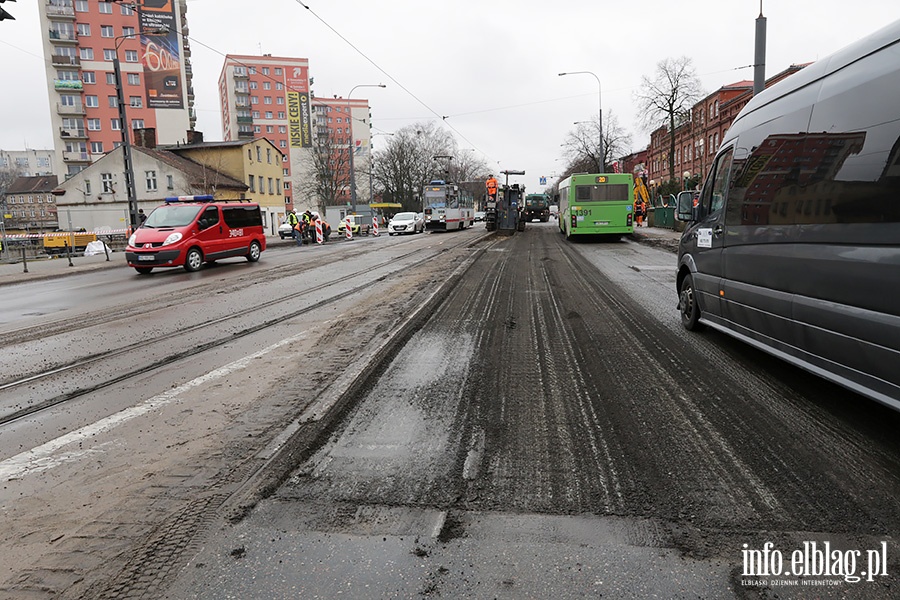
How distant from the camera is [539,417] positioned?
4.19 meters

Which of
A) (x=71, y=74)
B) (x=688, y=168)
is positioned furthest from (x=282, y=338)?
(x=71, y=74)

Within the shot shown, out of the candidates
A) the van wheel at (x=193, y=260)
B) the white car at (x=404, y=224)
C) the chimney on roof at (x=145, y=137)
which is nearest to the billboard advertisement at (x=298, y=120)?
the chimney on roof at (x=145, y=137)

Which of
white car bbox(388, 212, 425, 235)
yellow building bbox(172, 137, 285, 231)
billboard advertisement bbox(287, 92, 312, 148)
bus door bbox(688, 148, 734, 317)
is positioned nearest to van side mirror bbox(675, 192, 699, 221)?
bus door bbox(688, 148, 734, 317)

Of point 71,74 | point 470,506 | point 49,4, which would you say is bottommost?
point 470,506

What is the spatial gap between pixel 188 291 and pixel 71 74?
7273 cm

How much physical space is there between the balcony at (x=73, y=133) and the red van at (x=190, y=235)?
209 ft

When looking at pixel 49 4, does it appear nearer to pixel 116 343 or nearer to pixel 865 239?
Result: pixel 116 343

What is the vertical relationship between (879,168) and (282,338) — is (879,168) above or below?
above

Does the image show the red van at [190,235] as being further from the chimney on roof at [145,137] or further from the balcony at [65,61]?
the balcony at [65,61]

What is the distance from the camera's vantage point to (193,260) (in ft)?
53.8

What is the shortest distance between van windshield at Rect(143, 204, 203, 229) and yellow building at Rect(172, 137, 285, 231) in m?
28.8

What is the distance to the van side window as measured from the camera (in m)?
5.91

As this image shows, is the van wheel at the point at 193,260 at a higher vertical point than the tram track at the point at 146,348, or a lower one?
higher

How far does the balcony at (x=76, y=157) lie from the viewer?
67.8 m
